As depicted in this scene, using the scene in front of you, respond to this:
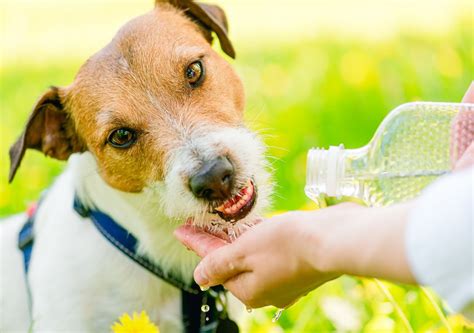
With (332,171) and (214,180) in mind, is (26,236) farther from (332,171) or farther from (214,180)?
(332,171)

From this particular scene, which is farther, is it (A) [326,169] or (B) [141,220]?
(B) [141,220]

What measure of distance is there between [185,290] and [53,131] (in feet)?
2.76

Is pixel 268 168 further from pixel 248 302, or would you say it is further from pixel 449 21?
pixel 449 21

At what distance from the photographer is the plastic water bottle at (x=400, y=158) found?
8.49 feet

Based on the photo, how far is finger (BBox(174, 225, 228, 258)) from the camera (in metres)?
2.45

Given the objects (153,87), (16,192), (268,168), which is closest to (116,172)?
(153,87)

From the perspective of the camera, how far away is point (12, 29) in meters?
9.37

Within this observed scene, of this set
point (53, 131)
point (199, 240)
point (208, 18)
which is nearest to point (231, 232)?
point (199, 240)

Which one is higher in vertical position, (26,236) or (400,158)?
(400,158)

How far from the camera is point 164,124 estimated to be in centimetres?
283

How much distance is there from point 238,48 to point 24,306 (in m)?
5.28

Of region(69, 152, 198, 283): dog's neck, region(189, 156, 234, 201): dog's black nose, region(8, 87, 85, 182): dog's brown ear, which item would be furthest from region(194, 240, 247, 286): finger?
region(8, 87, 85, 182): dog's brown ear

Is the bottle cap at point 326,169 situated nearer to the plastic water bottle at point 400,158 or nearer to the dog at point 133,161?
the plastic water bottle at point 400,158

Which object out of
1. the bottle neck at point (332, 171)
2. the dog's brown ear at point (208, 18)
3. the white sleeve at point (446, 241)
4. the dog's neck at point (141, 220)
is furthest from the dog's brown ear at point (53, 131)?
the white sleeve at point (446, 241)
